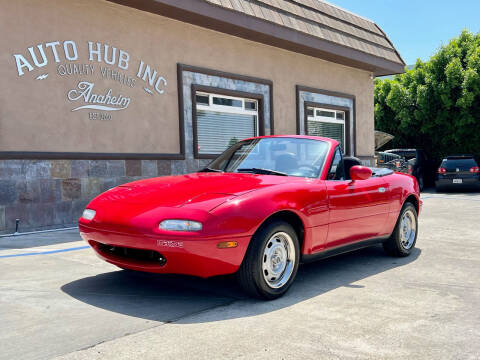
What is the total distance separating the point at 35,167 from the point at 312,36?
791 cm

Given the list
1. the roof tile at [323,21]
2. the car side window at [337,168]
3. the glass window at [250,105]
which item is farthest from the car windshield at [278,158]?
the glass window at [250,105]

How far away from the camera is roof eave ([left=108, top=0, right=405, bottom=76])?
32.1 ft

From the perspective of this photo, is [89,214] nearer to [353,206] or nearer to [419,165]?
[353,206]

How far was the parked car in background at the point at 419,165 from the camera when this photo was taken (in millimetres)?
18562

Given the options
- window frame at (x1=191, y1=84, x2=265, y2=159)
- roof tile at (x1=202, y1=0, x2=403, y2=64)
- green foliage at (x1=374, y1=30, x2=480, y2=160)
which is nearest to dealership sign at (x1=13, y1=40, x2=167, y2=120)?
window frame at (x1=191, y1=84, x2=265, y2=159)

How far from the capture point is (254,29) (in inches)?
443

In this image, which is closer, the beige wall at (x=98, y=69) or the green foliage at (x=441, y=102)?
the beige wall at (x=98, y=69)

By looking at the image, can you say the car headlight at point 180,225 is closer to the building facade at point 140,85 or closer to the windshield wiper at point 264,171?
the windshield wiper at point 264,171

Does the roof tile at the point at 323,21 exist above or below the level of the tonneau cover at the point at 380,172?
above

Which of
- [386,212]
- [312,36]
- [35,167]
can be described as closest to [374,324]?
[386,212]

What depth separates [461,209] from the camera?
1137 centimetres

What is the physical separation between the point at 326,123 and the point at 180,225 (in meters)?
12.3

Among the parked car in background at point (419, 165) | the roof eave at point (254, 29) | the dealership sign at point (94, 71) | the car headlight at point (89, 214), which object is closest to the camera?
the car headlight at point (89, 214)

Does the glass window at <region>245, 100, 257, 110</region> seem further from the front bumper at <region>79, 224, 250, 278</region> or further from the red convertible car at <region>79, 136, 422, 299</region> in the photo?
the front bumper at <region>79, 224, 250, 278</region>
